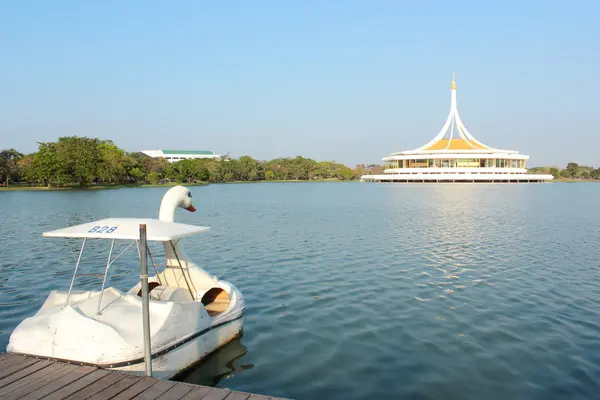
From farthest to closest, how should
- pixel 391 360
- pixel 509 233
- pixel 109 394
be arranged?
pixel 509 233 < pixel 391 360 < pixel 109 394

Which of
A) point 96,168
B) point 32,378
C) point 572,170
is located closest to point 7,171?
point 96,168

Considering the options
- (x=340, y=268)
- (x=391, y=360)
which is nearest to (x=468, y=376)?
(x=391, y=360)

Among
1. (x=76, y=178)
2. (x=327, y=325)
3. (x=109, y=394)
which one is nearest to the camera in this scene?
(x=109, y=394)

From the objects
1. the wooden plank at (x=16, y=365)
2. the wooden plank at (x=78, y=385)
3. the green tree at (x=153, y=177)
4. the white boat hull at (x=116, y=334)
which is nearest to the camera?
the wooden plank at (x=78, y=385)

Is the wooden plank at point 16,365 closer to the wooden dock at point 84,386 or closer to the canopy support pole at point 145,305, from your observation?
the wooden dock at point 84,386

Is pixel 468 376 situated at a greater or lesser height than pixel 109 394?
lesser

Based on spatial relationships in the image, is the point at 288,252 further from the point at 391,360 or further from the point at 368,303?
the point at 391,360

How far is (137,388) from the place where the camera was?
628 cm

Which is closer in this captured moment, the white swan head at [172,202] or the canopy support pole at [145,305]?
the canopy support pole at [145,305]

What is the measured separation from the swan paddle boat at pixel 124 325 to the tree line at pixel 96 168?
79633 mm

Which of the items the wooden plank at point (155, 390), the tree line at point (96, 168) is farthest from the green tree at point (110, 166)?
the wooden plank at point (155, 390)

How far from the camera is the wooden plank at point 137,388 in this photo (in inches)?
237

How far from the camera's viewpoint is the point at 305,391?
25.3ft

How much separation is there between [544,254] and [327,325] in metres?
13.0
